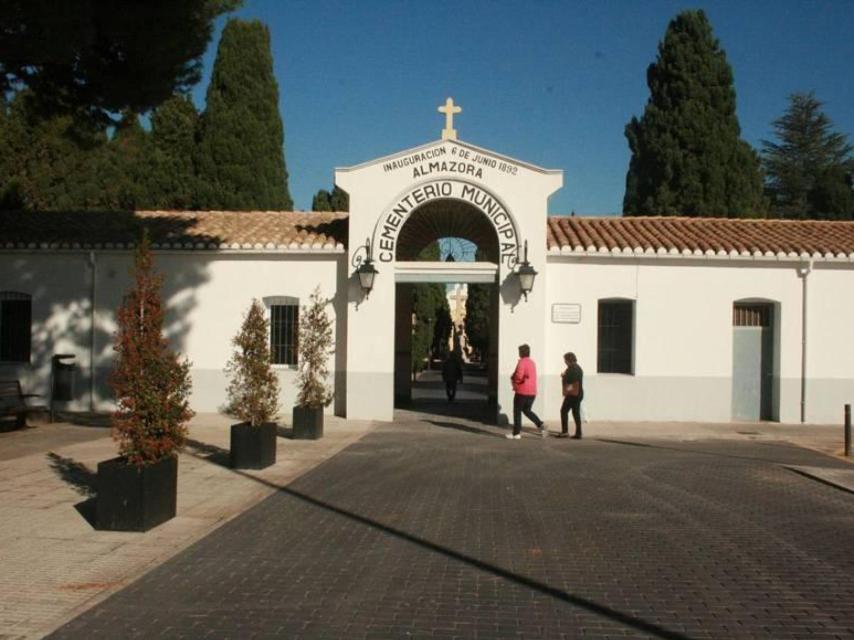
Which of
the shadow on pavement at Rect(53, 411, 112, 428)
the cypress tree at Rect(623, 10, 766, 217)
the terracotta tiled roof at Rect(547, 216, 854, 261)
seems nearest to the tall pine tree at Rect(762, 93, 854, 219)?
the cypress tree at Rect(623, 10, 766, 217)

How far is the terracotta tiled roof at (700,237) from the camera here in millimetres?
17781

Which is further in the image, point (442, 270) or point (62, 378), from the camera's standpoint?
point (62, 378)

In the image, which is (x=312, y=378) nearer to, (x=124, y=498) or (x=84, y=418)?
(x=84, y=418)

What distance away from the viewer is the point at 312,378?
15.1 metres

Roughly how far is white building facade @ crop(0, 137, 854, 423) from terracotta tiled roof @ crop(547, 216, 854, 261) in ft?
0.22

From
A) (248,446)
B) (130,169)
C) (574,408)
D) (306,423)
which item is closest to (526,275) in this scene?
(574,408)

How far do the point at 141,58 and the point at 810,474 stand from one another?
38.7ft

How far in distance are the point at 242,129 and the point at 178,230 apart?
1286 centimetres

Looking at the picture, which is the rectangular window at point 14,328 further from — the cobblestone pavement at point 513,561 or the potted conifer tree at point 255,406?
the cobblestone pavement at point 513,561

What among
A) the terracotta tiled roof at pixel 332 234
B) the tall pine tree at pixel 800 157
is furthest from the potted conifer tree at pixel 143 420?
the tall pine tree at pixel 800 157

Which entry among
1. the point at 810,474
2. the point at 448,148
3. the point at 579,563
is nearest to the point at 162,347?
the point at 579,563

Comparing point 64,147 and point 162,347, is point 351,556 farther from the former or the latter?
point 64,147

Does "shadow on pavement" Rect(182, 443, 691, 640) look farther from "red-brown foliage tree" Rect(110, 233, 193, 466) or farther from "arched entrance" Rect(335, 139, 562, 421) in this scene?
"arched entrance" Rect(335, 139, 562, 421)

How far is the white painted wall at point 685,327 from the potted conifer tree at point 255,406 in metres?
7.65
